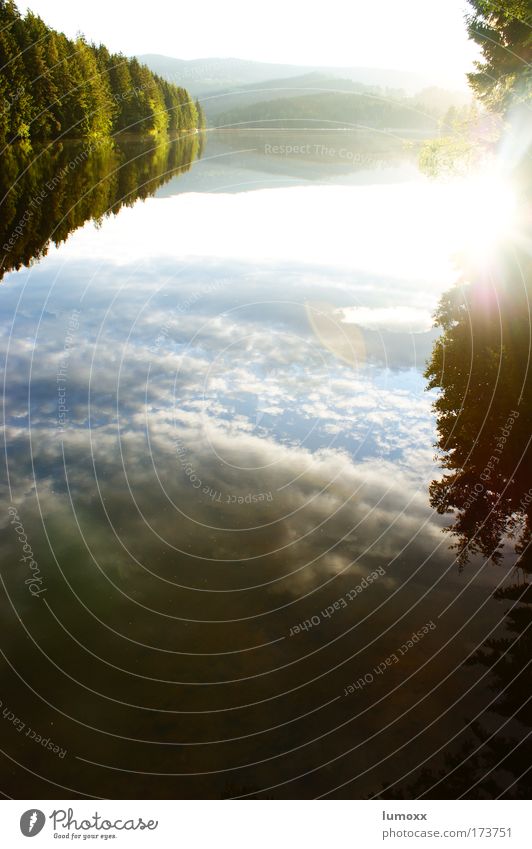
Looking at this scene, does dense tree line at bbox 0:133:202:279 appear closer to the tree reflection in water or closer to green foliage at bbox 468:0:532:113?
the tree reflection in water

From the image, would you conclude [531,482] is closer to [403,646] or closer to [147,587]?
[403,646]

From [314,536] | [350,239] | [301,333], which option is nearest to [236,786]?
[314,536]

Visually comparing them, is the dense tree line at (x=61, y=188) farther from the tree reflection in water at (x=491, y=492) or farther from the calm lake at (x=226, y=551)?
the tree reflection in water at (x=491, y=492)

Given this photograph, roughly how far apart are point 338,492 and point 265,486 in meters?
1.83

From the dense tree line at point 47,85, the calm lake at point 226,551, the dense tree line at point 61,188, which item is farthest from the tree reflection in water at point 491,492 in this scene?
the dense tree line at point 47,85

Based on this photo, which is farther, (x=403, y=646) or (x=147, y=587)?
(x=147, y=587)

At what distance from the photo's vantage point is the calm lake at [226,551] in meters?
8.65

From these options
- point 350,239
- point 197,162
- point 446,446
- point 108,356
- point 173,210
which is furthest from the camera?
point 197,162

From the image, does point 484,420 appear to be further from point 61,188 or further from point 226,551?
point 61,188

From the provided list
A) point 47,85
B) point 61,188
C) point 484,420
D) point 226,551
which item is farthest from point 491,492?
point 47,85

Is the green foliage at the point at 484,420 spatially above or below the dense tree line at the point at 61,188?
below

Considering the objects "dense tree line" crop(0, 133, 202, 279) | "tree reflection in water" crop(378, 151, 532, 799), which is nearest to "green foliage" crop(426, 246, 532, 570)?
"tree reflection in water" crop(378, 151, 532, 799)

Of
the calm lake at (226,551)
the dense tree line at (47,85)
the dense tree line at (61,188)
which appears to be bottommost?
the calm lake at (226,551)

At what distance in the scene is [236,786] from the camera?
8.02 metres
